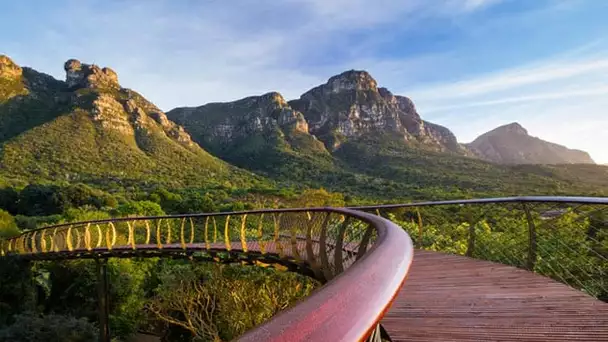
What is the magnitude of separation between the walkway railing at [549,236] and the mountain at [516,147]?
135 m

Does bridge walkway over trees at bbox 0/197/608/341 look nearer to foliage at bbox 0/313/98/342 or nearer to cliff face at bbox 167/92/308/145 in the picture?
foliage at bbox 0/313/98/342

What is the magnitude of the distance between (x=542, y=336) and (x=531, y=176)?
58670mm

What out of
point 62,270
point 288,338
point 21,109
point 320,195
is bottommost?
point 62,270

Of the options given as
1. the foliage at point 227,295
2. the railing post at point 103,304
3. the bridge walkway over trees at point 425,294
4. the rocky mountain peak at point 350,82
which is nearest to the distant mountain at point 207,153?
the rocky mountain peak at point 350,82

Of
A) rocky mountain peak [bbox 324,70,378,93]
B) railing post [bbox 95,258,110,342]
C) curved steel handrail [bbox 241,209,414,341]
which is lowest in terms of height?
railing post [bbox 95,258,110,342]

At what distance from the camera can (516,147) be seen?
149 meters

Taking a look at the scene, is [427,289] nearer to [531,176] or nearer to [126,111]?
[531,176]

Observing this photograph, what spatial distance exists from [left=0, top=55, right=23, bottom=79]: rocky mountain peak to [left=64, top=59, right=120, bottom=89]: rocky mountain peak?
734 cm

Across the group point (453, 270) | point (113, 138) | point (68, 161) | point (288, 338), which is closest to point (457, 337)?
point (288, 338)

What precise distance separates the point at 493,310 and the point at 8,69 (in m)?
72.9

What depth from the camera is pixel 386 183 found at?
55312mm

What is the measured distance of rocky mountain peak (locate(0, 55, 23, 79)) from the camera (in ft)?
192

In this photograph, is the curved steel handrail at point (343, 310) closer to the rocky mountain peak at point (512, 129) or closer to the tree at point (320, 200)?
the tree at point (320, 200)

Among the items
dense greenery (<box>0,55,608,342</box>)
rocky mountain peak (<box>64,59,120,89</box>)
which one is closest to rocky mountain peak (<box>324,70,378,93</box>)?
dense greenery (<box>0,55,608,342</box>)
